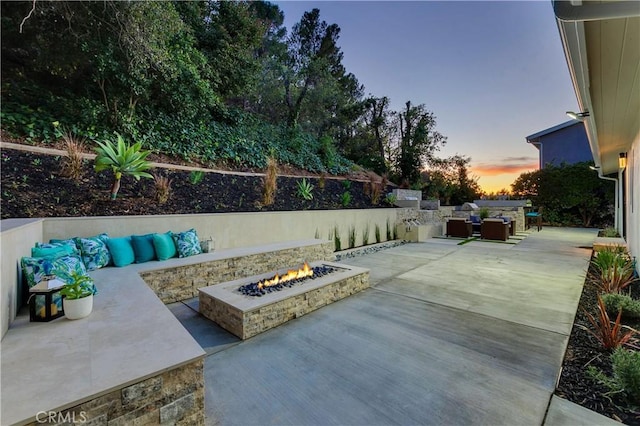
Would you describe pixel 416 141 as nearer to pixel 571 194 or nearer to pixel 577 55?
pixel 571 194

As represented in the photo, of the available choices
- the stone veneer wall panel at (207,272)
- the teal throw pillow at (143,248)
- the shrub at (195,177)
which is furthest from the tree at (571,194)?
the teal throw pillow at (143,248)

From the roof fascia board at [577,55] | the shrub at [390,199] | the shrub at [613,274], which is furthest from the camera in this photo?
the shrub at [390,199]

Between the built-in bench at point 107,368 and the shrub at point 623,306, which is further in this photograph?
the shrub at point 623,306

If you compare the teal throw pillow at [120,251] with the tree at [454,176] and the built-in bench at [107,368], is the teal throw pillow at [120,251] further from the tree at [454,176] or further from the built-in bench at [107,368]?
the tree at [454,176]

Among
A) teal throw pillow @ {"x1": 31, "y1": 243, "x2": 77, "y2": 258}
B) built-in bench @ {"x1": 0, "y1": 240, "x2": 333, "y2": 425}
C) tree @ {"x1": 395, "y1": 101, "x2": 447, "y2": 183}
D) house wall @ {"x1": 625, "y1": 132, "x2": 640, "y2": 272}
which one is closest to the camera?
built-in bench @ {"x1": 0, "y1": 240, "x2": 333, "y2": 425}

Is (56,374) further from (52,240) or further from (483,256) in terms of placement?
(483,256)

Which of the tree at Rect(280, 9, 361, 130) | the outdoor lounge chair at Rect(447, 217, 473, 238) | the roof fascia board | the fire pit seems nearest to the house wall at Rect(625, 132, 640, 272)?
the roof fascia board

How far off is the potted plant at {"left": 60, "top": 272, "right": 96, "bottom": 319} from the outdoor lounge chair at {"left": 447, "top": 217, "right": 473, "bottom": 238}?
11.2 m

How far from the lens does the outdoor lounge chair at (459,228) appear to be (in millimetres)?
10438

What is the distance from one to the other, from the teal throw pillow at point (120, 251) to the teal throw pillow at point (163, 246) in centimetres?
34

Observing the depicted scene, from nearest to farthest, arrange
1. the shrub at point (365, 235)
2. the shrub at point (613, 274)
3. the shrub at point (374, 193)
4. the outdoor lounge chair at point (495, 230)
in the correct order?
1. the shrub at point (613, 274)
2. the shrub at point (365, 235)
3. the outdoor lounge chair at point (495, 230)
4. the shrub at point (374, 193)

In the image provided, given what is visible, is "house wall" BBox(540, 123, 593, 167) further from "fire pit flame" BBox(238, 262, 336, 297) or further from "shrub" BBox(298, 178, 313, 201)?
"fire pit flame" BBox(238, 262, 336, 297)

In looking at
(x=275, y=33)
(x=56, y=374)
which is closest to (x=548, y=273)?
(x=56, y=374)

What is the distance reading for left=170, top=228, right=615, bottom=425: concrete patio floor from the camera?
183 cm
